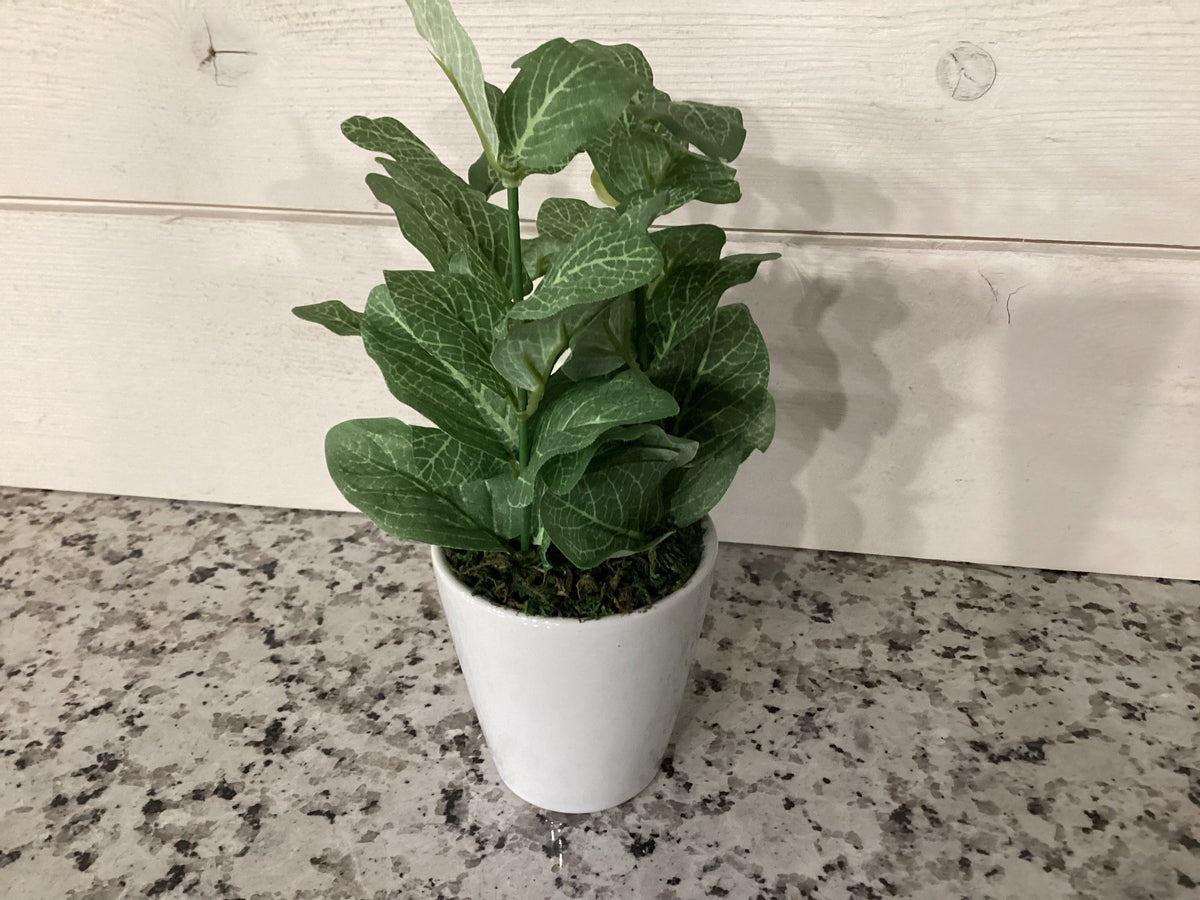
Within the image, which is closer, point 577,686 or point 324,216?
point 577,686

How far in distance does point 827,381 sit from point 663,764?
32cm

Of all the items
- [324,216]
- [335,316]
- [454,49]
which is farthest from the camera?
[324,216]

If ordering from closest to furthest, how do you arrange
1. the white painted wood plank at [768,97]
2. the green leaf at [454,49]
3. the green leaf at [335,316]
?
the green leaf at [454,49] → the green leaf at [335,316] → the white painted wood plank at [768,97]

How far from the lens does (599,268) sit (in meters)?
0.38

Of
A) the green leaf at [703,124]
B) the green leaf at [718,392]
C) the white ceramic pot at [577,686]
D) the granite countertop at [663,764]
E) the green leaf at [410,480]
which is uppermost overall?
the green leaf at [703,124]

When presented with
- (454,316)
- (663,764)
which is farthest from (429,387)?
(663,764)

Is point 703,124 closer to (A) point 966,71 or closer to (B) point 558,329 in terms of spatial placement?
(B) point 558,329

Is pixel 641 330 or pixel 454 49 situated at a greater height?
pixel 454 49

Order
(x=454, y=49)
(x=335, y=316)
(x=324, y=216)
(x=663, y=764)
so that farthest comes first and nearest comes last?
(x=324, y=216)
(x=663, y=764)
(x=335, y=316)
(x=454, y=49)

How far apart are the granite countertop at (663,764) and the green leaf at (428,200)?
A: 0.33 m

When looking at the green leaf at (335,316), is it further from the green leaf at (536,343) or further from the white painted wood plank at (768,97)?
the white painted wood plank at (768,97)

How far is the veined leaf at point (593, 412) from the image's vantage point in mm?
400

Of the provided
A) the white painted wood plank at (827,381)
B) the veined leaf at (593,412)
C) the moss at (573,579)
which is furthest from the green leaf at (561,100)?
the white painted wood plank at (827,381)

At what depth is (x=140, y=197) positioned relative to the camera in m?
0.74
